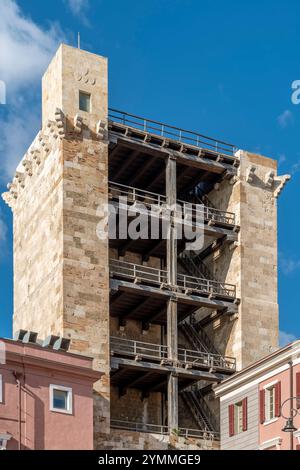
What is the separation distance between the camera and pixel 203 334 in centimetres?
8925

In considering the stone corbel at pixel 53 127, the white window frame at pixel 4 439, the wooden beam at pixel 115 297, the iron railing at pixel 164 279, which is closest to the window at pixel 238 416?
the white window frame at pixel 4 439

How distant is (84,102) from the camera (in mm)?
83500

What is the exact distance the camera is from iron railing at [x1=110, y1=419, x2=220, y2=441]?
80.4 metres

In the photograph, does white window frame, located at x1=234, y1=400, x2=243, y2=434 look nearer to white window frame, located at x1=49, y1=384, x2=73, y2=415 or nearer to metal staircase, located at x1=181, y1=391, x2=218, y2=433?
white window frame, located at x1=49, y1=384, x2=73, y2=415

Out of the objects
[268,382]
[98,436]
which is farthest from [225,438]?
[98,436]

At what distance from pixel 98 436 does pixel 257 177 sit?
24841 millimetres

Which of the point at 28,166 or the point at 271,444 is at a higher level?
the point at 28,166

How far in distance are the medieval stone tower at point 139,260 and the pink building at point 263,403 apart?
11.4 metres

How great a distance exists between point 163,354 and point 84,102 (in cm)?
1853

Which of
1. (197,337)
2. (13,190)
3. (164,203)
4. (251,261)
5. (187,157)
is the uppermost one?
(187,157)

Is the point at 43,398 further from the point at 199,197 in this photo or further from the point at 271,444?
the point at 199,197

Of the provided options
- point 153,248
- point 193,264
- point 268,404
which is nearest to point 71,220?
point 153,248

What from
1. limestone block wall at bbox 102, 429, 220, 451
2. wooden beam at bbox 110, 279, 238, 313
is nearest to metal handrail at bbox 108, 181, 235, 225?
wooden beam at bbox 110, 279, 238, 313
